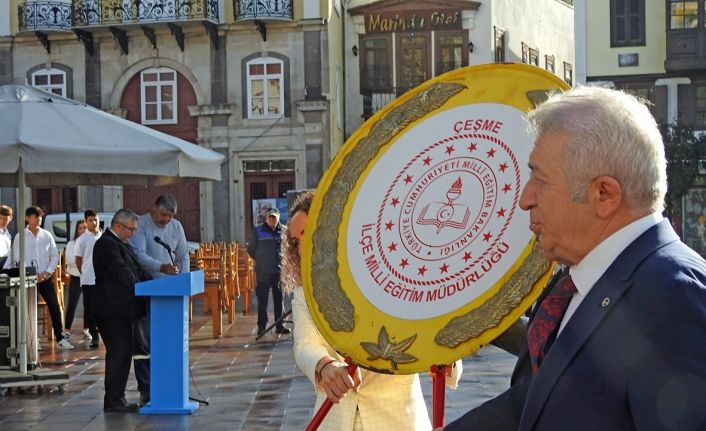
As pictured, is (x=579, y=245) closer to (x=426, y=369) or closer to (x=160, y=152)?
(x=426, y=369)

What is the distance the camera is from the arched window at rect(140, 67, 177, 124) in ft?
111

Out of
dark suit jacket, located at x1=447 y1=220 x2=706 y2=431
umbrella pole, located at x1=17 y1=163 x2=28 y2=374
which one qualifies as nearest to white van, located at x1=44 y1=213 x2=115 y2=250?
umbrella pole, located at x1=17 y1=163 x2=28 y2=374

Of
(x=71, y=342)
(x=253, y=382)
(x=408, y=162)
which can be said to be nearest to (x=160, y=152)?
(x=253, y=382)

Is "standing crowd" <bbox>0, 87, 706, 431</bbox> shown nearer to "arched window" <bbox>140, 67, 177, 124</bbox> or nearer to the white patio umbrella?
the white patio umbrella

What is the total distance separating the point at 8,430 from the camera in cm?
817

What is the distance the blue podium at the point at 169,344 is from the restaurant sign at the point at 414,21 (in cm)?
2850

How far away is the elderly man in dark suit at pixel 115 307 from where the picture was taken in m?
8.91

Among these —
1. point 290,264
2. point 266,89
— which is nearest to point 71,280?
point 290,264

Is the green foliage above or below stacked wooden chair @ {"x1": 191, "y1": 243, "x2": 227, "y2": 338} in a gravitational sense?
above

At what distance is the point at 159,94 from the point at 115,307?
84.3ft

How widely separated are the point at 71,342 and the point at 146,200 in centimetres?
1980

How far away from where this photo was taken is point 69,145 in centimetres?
900

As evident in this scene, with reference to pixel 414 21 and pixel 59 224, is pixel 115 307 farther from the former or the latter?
pixel 414 21

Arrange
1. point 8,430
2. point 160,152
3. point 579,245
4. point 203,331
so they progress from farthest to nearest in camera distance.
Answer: point 203,331 → point 160,152 → point 8,430 → point 579,245
